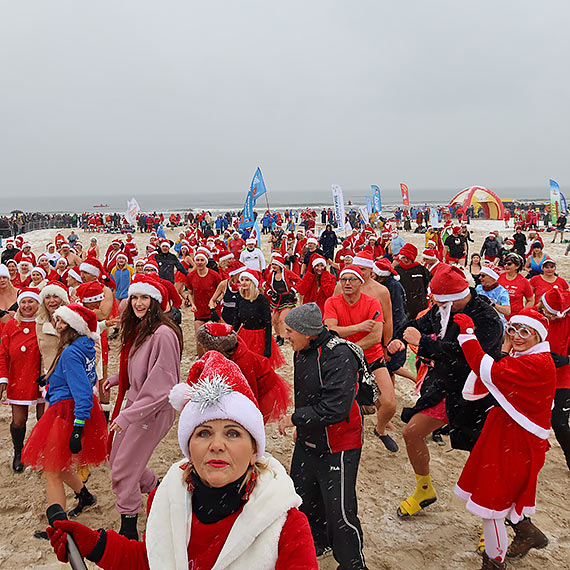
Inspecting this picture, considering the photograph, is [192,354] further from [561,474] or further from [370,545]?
[561,474]

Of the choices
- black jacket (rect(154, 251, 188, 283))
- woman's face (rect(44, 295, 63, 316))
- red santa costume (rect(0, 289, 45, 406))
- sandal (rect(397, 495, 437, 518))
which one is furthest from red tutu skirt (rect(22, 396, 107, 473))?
black jacket (rect(154, 251, 188, 283))

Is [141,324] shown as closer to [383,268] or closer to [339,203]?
[383,268]

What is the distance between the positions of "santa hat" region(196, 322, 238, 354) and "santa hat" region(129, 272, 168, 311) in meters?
0.45

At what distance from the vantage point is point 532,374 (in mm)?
2861

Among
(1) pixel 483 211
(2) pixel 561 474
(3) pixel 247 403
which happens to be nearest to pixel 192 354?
(2) pixel 561 474

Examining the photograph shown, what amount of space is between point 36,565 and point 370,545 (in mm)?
2659

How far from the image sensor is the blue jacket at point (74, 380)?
3449 mm

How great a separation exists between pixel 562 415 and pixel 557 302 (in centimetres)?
114

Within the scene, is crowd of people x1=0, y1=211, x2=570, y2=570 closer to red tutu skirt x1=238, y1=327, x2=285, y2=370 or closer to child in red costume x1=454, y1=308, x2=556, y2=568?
child in red costume x1=454, y1=308, x2=556, y2=568

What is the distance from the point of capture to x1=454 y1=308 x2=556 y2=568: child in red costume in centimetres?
289

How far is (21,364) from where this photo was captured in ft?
15.1

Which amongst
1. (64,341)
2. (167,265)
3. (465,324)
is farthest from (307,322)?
(167,265)

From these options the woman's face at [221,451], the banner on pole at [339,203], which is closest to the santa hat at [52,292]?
the woman's face at [221,451]

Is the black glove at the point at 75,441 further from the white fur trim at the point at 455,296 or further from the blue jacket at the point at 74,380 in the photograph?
the white fur trim at the point at 455,296
